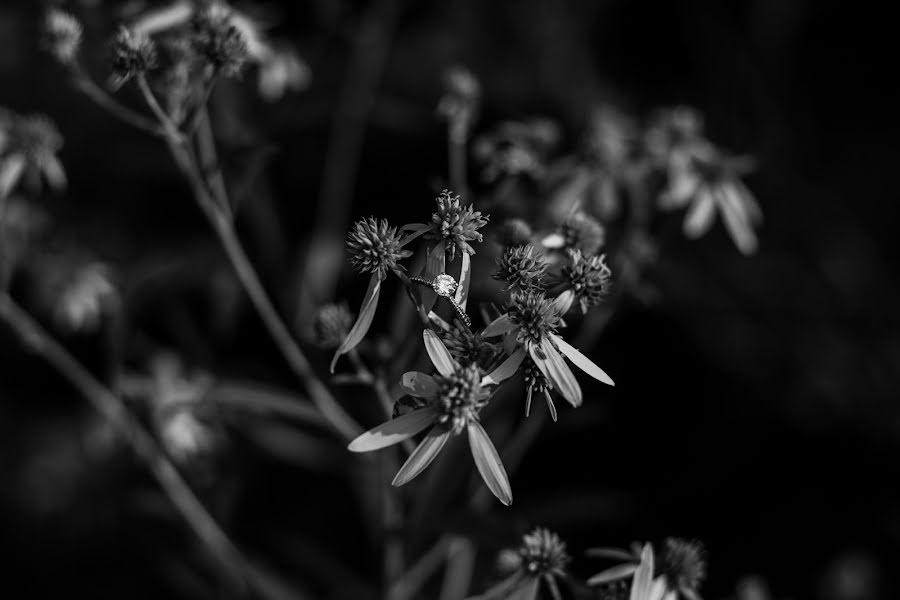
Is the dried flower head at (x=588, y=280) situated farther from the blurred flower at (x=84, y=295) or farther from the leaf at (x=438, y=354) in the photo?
the blurred flower at (x=84, y=295)

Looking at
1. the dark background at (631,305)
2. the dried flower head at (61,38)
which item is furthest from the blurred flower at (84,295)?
the dried flower head at (61,38)

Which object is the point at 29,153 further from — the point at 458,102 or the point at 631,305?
the point at 631,305

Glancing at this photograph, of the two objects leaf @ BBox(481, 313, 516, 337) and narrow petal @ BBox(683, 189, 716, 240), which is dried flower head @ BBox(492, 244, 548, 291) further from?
narrow petal @ BBox(683, 189, 716, 240)

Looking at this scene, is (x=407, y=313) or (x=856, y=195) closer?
(x=407, y=313)

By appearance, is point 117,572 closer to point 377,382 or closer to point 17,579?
point 17,579

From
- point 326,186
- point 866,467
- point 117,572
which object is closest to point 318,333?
point 326,186

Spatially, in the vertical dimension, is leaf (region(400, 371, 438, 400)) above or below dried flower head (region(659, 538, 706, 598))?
above

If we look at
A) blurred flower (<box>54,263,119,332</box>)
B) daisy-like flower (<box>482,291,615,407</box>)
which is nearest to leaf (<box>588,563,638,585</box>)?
daisy-like flower (<box>482,291,615,407</box>)
